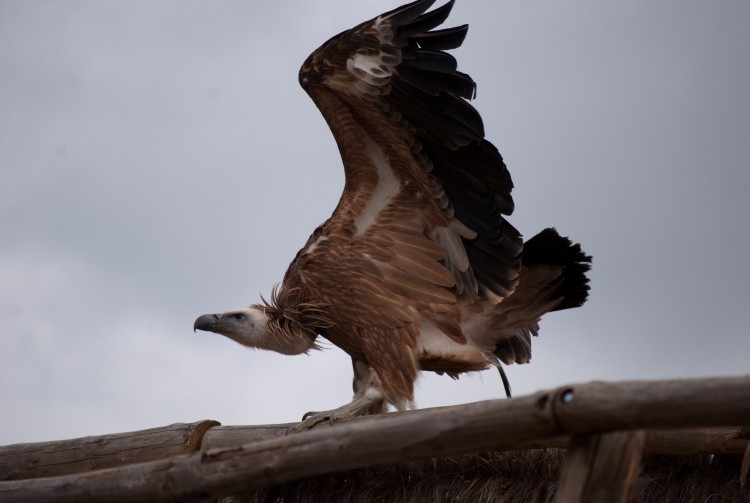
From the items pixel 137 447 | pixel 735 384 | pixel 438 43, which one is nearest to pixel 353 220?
pixel 438 43

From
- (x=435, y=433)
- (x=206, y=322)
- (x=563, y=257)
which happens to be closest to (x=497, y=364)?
(x=563, y=257)

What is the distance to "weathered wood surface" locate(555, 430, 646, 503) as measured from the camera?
2330 mm

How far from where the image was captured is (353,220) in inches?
177

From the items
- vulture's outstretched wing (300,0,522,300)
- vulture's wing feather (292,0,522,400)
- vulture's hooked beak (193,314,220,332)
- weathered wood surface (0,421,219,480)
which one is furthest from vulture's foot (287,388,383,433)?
vulture's hooked beak (193,314,220,332)

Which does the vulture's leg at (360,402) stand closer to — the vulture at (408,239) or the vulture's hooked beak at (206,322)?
the vulture at (408,239)

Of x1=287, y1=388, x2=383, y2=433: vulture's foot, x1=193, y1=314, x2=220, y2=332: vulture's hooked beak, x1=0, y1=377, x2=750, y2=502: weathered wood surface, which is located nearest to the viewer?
x1=0, y1=377, x2=750, y2=502: weathered wood surface

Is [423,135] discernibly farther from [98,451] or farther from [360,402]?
[98,451]

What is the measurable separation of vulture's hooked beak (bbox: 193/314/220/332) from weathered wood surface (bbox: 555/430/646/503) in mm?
2806

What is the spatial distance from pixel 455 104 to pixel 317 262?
3.16 feet

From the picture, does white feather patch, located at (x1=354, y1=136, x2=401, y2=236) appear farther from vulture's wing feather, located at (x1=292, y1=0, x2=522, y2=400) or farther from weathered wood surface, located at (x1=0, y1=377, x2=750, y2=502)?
weathered wood surface, located at (x1=0, y1=377, x2=750, y2=502)

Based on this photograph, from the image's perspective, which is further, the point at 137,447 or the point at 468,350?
the point at 468,350

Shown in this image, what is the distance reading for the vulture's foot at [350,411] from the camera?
153 inches

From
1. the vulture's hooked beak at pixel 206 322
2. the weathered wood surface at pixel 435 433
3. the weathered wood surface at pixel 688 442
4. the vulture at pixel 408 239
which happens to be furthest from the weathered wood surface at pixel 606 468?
the vulture's hooked beak at pixel 206 322

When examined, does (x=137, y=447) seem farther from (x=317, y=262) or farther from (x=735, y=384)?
(x=735, y=384)
